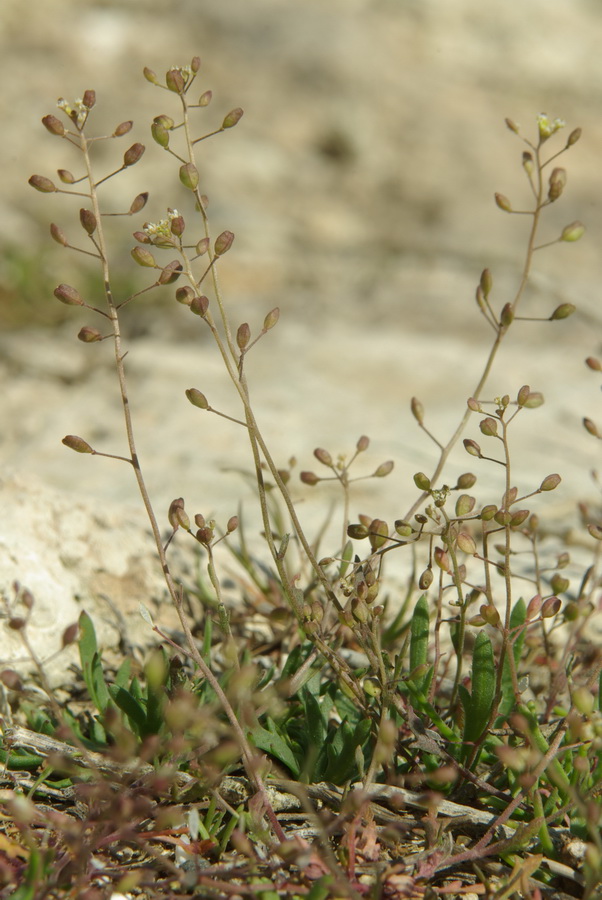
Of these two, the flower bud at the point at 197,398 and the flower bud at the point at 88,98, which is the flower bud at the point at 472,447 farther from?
the flower bud at the point at 88,98

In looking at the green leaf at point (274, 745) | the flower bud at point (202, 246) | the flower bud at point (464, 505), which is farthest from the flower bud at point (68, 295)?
the green leaf at point (274, 745)

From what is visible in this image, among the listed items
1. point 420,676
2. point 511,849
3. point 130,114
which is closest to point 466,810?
point 511,849

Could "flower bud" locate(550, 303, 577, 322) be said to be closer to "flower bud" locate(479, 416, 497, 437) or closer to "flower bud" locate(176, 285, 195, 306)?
"flower bud" locate(479, 416, 497, 437)

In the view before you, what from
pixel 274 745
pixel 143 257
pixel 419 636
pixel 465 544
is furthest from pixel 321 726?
pixel 143 257

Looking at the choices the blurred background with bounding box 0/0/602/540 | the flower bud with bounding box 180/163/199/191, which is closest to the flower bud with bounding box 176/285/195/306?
the flower bud with bounding box 180/163/199/191

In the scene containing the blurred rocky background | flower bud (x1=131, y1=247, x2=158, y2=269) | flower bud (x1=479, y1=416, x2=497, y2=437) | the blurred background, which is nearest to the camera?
flower bud (x1=131, y1=247, x2=158, y2=269)

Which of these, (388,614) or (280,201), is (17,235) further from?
(388,614)

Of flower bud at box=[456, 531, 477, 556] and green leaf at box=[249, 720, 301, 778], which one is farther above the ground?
flower bud at box=[456, 531, 477, 556]
